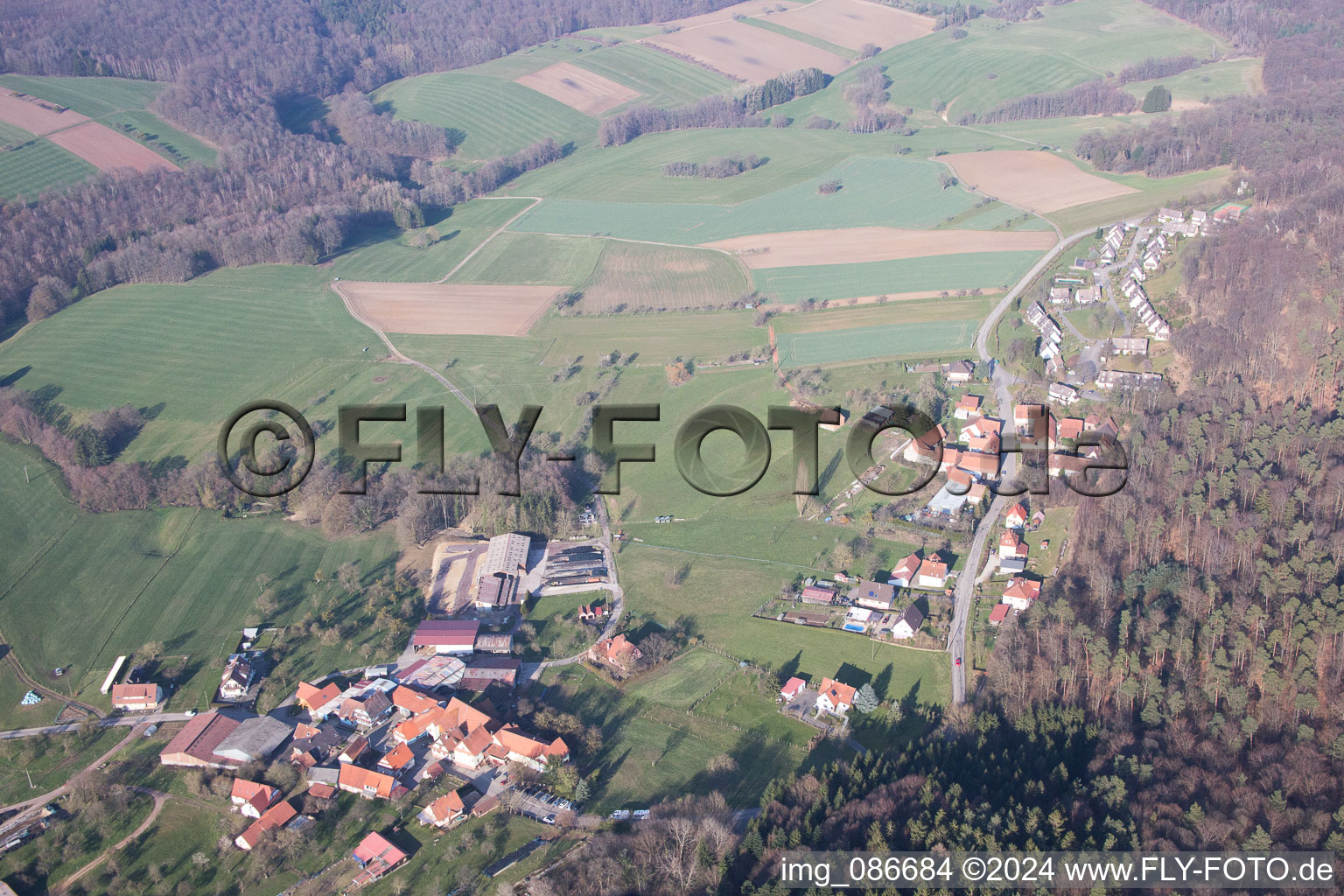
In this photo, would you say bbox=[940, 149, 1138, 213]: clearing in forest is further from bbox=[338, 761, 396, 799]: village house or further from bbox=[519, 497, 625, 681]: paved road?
bbox=[338, 761, 396, 799]: village house

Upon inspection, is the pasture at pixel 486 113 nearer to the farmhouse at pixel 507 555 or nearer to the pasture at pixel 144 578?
the pasture at pixel 144 578

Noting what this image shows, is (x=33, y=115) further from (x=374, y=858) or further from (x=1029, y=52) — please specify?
(x=1029, y=52)

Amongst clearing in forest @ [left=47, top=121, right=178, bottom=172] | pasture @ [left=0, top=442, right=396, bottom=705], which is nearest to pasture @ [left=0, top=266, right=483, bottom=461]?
pasture @ [left=0, top=442, right=396, bottom=705]

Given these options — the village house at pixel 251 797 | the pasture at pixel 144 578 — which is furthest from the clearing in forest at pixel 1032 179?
the village house at pixel 251 797

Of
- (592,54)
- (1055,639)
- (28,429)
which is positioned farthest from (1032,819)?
(592,54)

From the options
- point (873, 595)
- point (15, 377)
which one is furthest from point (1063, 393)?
point (15, 377)

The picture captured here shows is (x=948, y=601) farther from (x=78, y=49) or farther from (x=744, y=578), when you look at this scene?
(x=78, y=49)
